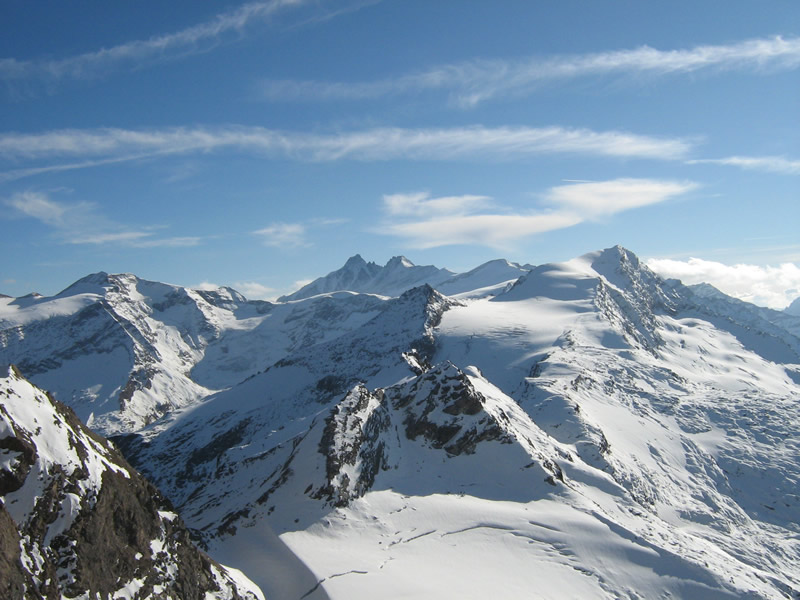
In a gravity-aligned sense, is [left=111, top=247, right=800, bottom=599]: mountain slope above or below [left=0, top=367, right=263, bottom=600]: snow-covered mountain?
below

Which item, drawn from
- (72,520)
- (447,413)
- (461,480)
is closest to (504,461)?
(461,480)

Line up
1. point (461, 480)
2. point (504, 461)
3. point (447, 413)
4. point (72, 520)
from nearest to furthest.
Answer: point (72, 520) → point (461, 480) → point (504, 461) → point (447, 413)

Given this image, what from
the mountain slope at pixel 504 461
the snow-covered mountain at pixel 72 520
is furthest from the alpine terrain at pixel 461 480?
the mountain slope at pixel 504 461

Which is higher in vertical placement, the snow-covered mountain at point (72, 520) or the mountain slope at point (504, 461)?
the snow-covered mountain at point (72, 520)

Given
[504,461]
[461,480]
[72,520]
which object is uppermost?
[72,520]

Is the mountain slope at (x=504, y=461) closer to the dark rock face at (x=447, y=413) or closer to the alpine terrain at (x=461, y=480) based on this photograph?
the dark rock face at (x=447, y=413)

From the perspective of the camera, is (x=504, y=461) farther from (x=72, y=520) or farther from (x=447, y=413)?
(x=72, y=520)

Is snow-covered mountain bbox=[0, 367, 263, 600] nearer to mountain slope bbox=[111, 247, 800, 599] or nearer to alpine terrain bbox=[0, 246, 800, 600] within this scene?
alpine terrain bbox=[0, 246, 800, 600]

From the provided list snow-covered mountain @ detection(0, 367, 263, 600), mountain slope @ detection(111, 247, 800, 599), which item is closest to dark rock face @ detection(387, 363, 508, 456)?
mountain slope @ detection(111, 247, 800, 599)
